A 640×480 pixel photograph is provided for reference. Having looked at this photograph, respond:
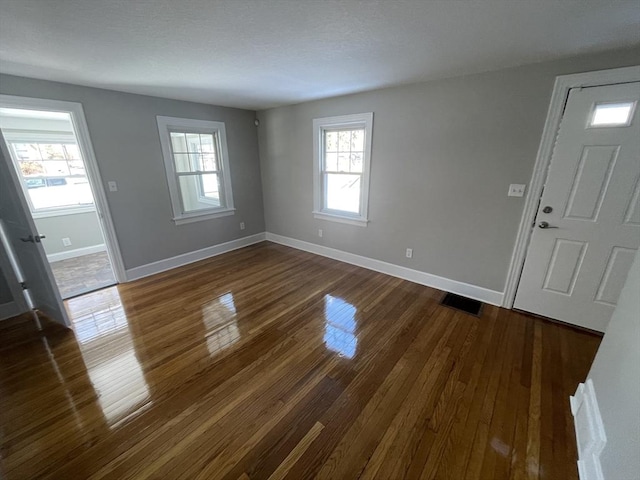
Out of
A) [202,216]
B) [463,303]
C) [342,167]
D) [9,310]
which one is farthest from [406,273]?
[9,310]

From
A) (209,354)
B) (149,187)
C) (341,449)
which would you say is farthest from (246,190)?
(341,449)

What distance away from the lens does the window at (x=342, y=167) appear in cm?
340

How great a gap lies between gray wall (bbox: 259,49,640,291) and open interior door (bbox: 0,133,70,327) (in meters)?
3.22

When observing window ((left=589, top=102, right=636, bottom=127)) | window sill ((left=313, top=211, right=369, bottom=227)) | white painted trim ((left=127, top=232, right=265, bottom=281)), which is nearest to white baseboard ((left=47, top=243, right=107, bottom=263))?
white painted trim ((left=127, top=232, right=265, bottom=281))

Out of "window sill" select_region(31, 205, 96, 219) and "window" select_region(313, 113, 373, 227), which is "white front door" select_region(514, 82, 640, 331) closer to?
"window" select_region(313, 113, 373, 227)

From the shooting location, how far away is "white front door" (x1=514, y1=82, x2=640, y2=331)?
196 centimetres

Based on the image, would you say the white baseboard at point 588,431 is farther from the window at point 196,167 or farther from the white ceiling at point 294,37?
the window at point 196,167

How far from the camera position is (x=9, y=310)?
8.54 feet

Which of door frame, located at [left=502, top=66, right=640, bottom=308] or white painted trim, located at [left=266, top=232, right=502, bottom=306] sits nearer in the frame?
door frame, located at [left=502, top=66, right=640, bottom=308]

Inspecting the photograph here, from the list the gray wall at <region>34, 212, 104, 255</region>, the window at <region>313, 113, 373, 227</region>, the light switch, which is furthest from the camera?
the gray wall at <region>34, 212, 104, 255</region>

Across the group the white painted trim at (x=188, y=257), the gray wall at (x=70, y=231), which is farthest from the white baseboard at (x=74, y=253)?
the white painted trim at (x=188, y=257)

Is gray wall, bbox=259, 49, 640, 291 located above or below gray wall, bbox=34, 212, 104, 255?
above

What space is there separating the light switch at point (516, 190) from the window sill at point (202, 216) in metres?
3.95

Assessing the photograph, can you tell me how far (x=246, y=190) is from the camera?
4.58 meters
